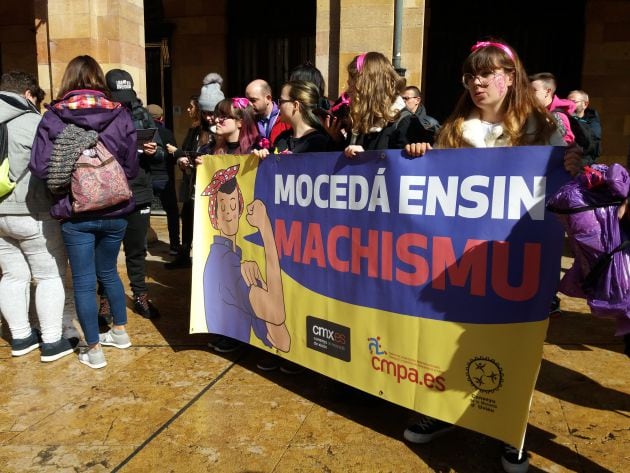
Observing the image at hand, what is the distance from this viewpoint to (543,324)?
7.52 ft

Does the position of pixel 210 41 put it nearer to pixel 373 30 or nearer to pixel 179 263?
pixel 373 30

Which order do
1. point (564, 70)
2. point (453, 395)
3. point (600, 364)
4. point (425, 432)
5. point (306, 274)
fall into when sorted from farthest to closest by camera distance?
point (564, 70) → point (600, 364) → point (306, 274) → point (425, 432) → point (453, 395)

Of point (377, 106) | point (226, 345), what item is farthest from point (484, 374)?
point (226, 345)

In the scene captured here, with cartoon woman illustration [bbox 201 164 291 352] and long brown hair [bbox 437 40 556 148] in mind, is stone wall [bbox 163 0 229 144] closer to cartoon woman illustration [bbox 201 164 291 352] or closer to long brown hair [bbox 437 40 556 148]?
cartoon woman illustration [bbox 201 164 291 352]

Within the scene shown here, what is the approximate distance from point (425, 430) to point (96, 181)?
2353 millimetres

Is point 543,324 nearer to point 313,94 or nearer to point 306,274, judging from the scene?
point 306,274

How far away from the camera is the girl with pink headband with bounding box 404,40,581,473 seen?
2518 mm

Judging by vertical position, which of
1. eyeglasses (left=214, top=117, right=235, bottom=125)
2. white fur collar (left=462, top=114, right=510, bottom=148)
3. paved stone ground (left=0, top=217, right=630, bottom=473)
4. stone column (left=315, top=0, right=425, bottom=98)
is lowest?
paved stone ground (left=0, top=217, right=630, bottom=473)

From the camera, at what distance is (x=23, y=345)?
3896 millimetres

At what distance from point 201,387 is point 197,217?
1.13m

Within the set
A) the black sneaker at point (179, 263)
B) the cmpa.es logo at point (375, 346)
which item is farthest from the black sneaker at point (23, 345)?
the cmpa.es logo at point (375, 346)

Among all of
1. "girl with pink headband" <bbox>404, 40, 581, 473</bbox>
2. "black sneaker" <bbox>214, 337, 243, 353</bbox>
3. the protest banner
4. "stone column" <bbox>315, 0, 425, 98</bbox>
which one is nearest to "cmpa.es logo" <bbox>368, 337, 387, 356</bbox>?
the protest banner

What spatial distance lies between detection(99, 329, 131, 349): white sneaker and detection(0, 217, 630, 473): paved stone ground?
0.15 ft

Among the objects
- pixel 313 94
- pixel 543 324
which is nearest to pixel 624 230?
pixel 543 324
